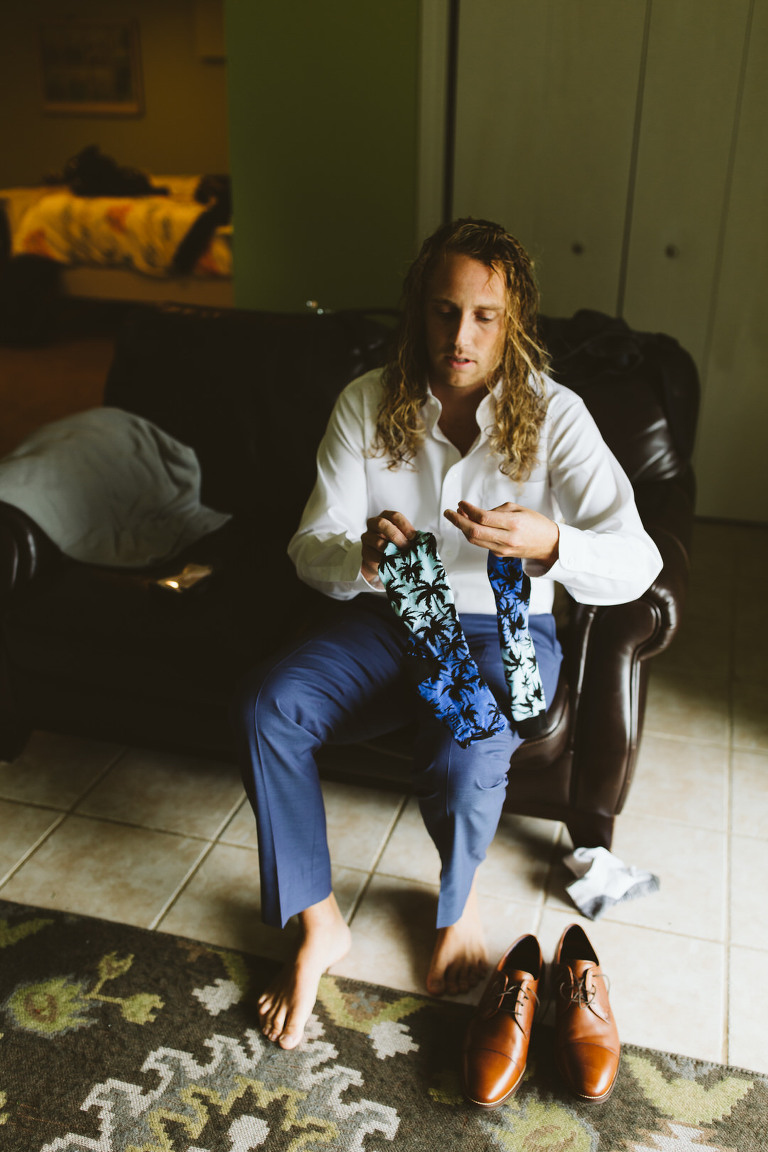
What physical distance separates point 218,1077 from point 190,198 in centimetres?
524

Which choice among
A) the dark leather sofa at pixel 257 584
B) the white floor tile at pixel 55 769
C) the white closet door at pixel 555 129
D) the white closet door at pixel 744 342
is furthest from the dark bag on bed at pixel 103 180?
the white floor tile at pixel 55 769

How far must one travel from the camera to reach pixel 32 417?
4.23 m

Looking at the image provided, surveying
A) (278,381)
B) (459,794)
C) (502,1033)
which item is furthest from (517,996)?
(278,381)

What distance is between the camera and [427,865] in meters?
1.81

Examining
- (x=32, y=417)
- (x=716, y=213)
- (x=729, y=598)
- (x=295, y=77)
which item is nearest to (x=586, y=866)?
(x=729, y=598)

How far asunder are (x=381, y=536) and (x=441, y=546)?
0.73ft

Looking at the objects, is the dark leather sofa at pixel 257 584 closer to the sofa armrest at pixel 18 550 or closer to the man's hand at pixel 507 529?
the sofa armrest at pixel 18 550

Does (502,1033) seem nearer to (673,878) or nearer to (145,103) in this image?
(673,878)

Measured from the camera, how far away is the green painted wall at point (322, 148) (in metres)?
2.92

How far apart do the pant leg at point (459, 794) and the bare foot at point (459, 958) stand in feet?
0.21

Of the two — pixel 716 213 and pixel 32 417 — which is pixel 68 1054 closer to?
pixel 716 213

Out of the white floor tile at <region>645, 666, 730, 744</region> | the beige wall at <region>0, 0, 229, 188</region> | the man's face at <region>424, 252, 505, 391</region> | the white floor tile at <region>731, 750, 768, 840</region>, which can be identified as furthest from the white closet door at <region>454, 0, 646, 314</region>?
the beige wall at <region>0, 0, 229, 188</region>

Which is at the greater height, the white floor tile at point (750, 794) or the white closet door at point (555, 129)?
the white closet door at point (555, 129)

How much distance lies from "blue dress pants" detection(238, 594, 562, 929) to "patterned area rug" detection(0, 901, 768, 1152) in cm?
17
